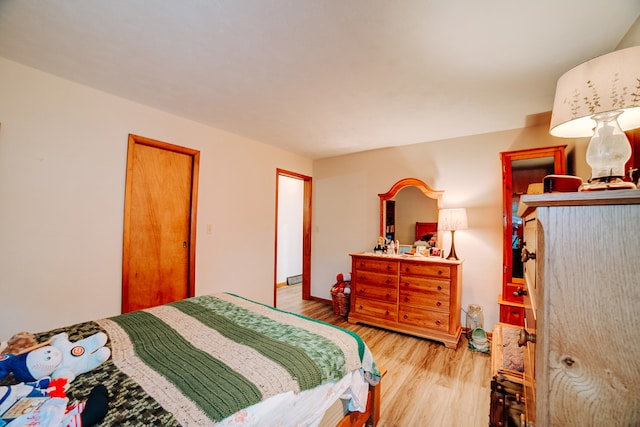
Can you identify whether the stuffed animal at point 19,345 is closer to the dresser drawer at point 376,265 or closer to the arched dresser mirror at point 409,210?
the dresser drawer at point 376,265

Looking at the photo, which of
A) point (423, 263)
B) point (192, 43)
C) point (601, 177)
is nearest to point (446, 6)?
point (601, 177)

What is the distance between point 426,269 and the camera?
279 centimetres

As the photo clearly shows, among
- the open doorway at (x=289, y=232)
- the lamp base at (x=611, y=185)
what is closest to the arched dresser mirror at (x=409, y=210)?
the open doorway at (x=289, y=232)

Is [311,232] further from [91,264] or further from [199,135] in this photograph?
[91,264]

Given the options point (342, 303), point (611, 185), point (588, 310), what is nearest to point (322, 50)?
point (611, 185)

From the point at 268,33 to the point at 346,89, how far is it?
78 cm

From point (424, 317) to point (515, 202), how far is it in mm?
1493

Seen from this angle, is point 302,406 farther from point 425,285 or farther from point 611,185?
point 425,285

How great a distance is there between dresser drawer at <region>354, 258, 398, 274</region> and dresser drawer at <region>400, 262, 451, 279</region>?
0.33 feet

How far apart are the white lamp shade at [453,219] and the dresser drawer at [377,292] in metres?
0.92

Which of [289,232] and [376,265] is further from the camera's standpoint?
[289,232]

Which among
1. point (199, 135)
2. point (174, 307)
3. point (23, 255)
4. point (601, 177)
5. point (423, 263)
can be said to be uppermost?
point (199, 135)

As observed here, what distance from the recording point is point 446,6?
1.24 meters

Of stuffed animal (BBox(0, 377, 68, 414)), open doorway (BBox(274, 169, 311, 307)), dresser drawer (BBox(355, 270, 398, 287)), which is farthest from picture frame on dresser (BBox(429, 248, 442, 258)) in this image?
stuffed animal (BBox(0, 377, 68, 414))
